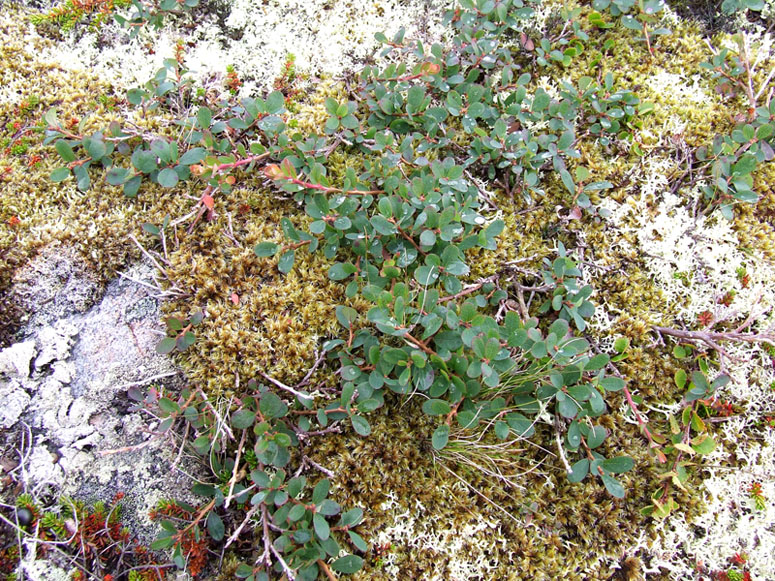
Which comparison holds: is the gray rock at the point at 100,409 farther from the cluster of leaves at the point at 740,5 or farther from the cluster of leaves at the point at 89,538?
the cluster of leaves at the point at 740,5

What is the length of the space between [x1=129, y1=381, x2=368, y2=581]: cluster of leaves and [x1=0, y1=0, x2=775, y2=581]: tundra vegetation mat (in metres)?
0.01

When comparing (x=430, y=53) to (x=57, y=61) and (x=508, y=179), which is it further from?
(x=57, y=61)

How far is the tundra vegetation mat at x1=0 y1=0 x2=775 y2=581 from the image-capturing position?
2.37 metres

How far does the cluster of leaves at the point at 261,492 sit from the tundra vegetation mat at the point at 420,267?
14 mm

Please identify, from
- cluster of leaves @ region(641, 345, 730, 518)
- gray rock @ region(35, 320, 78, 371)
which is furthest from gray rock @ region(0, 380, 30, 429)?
cluster of leaves @ region(641, 345, 730, 518)

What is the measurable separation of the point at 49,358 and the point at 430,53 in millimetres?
2972

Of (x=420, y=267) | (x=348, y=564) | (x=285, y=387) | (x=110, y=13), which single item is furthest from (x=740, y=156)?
(x=110, y=13)

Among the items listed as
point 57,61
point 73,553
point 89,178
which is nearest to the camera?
point 73,553

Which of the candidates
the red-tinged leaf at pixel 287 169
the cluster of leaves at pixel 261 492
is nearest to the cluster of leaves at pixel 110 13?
the red-tinged leaf at pixel 287 169

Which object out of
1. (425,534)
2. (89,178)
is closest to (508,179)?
(425,534)

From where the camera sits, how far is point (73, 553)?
86.6 inches

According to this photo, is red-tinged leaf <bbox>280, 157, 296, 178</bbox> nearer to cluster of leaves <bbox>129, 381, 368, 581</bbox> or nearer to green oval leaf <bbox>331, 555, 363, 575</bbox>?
cluster of leaves <bbox>129, 381, 368, 581</bbox>

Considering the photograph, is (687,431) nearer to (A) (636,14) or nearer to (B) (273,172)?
(B) (273,172)

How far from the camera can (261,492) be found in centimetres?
223
